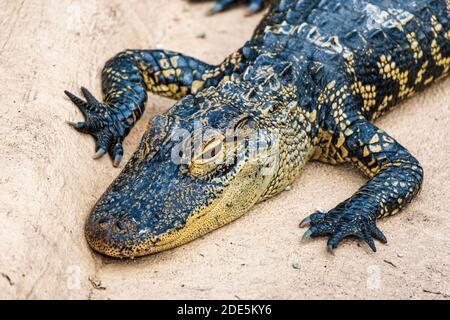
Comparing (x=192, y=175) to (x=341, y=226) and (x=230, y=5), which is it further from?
(x=230, y=5)

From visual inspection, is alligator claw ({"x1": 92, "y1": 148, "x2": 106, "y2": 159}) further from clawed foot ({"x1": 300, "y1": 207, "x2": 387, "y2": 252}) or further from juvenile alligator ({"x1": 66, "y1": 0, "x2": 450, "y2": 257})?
clawed foot ({"x1": 300, "y1": 207, "x2": 387, "y2": 252})

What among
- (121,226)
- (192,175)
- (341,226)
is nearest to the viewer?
(121,226)

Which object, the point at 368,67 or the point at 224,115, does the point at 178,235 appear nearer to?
the point at 224,115

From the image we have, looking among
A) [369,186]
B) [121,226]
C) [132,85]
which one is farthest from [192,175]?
[132,85]

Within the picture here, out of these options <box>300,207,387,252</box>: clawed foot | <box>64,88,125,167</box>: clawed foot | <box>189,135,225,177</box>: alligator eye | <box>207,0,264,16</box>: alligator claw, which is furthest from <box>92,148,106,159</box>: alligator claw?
<box>207,0,264,16</box>: alligator claw

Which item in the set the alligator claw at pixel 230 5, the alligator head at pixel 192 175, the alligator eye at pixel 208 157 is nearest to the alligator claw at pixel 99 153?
the alligator head at pixel 192 175

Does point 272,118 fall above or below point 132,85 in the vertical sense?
below
